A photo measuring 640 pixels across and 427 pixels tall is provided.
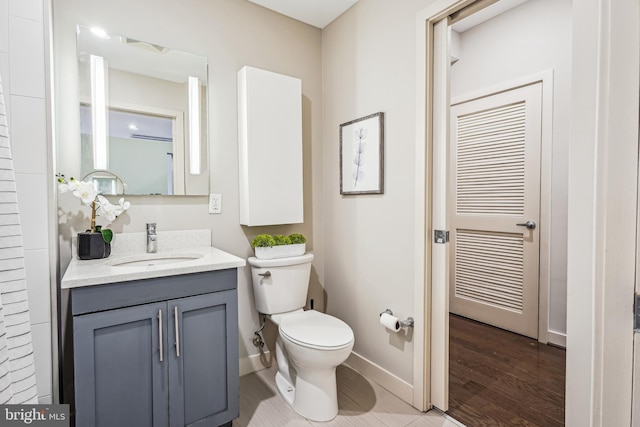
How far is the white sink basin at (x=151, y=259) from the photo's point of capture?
1.63 meters

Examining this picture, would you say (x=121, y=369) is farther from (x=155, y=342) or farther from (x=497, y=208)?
(x=497, y=208)

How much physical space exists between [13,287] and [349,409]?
1709 mm

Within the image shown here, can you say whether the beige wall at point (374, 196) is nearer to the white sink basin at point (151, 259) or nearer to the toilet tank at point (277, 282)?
the toilet tank at point (277, 282)

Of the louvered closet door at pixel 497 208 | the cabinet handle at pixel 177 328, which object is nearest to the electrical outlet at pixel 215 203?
the cabinet handle at pixel 177 328

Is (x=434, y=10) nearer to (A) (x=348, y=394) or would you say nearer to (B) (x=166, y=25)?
(B) (x=166, y=25)

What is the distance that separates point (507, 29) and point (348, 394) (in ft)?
10.2

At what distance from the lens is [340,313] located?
7.83ft

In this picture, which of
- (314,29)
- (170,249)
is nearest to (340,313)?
(170,249)

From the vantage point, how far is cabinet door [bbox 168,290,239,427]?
1399 millimetres

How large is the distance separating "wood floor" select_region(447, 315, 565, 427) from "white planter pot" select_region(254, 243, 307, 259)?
49.1 inches

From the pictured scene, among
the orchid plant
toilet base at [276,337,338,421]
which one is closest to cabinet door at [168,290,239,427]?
toilet base at [276,337,338,421]

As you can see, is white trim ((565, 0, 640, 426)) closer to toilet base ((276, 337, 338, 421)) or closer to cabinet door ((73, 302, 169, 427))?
toilet base ((276, 337, 338, 421))

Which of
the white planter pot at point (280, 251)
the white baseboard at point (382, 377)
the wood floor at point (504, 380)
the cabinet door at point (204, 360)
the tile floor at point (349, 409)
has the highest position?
the white planter pot at point (280, 251)

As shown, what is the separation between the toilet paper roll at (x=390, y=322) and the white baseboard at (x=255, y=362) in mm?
882
